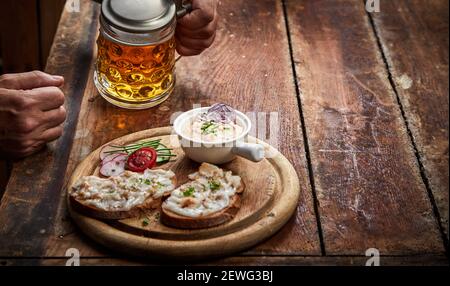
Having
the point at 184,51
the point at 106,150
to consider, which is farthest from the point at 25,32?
the point at 106,150

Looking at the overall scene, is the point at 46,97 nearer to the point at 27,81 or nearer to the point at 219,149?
the point at 27,81

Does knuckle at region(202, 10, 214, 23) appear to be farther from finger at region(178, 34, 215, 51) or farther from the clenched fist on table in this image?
the clenched fist on table

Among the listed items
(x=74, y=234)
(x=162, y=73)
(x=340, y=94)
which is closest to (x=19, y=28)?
(x=162, y=73)

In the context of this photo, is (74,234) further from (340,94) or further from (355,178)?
(340,94)

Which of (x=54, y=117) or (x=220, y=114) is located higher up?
(x=220, y=114)

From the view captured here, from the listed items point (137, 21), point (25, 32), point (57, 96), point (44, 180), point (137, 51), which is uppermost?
point (137, 21)

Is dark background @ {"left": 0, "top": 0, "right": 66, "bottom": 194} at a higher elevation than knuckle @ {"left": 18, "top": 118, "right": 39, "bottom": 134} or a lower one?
lower

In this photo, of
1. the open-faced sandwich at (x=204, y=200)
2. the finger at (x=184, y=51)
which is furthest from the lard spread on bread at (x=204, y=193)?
the finger at (x=184, y=51)

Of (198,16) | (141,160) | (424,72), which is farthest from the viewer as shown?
(424,72)

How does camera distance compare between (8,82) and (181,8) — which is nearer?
(8,82)

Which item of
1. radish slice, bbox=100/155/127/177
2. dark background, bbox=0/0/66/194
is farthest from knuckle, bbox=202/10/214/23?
dark background, bbox=0/0/66/194
